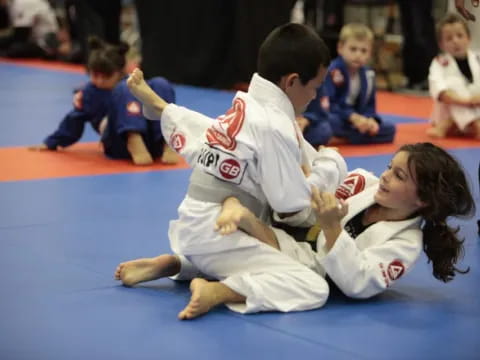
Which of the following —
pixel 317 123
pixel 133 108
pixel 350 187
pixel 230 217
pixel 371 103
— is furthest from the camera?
pixel 371 103

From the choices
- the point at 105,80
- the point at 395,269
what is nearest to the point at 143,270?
the point at 395,269

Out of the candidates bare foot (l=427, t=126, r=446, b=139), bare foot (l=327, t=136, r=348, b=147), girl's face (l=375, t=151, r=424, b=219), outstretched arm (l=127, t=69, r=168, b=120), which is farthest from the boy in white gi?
Answer: bare foot (l=427, t=126, r=446, b=139)

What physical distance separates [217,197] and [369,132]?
3.23 m

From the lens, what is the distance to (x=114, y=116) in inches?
196

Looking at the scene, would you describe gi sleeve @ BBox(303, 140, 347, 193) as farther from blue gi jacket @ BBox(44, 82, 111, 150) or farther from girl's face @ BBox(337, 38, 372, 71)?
girl's face @ BBox(337, 38, 372, 71)

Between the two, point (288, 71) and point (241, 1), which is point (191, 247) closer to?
point (288, 71)

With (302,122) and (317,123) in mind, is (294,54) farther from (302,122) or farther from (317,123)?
(317,123)

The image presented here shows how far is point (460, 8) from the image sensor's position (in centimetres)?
239

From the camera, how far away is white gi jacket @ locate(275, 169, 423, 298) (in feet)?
8.36

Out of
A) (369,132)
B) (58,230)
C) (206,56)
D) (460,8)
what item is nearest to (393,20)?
(206,56)

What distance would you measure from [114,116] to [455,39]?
2412 millimetres

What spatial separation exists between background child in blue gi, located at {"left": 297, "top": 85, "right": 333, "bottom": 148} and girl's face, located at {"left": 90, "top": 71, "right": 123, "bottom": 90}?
3.67ft

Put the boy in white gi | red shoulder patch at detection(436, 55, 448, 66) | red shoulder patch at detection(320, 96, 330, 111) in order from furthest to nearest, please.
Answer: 1. red shoulder patch at detection(436, 55, 448, 66)
2. red shoulder patch at detection(320, 96, 330, 111)
3. the boy in white gi

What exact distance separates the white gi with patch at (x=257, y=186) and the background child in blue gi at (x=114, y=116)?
2.17 metres
